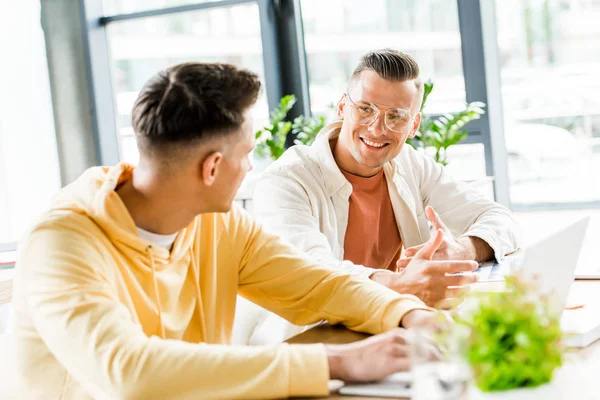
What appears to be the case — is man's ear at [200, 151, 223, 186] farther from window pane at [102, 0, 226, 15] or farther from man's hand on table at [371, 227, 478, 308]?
window pane at [102, 0, 226, 15]

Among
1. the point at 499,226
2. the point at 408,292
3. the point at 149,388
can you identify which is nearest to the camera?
the point at 149,388

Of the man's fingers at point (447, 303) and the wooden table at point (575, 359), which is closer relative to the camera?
the wooden table at point (575, 359)

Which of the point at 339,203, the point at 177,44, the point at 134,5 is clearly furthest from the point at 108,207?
the point at 134,5

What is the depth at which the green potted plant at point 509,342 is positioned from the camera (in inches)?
35.0

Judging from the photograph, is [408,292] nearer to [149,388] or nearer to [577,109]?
[149,388]

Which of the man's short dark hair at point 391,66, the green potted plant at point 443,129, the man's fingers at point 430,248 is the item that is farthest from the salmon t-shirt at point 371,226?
the green potted plant at point 443,129

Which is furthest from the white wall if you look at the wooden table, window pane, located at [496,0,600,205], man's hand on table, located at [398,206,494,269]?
the wooden table

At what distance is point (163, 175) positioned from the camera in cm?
144

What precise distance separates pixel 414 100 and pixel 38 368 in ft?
4.83

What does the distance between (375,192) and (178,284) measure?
1.17m

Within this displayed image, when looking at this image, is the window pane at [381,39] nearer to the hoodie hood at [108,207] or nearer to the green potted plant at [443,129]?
the green potted plant at [443,129]

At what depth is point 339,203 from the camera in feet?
8.03

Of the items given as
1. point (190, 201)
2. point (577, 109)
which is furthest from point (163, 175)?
point (577, 109)

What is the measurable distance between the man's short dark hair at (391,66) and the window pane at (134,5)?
3401 millimetres
